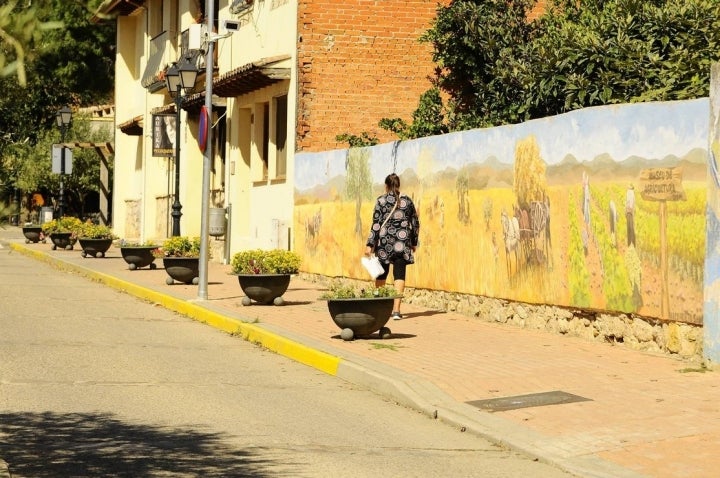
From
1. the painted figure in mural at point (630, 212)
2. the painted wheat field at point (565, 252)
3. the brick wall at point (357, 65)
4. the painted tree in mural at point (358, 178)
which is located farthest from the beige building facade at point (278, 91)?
the painted figure in mural at point (630, 212)

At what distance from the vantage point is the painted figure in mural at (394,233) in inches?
639

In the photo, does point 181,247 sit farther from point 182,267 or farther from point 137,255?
point 137,255

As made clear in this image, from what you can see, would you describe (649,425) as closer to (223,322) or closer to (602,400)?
(602,400)

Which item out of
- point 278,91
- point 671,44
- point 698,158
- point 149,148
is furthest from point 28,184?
point 698,158

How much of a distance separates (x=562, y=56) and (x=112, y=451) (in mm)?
13714

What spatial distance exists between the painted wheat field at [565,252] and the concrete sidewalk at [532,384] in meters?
0.51

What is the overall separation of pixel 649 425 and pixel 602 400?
1049 mm

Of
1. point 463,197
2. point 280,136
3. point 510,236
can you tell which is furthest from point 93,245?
point 510,236

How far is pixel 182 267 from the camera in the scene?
72.0ft

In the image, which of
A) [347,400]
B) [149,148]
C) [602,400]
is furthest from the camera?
[149,148]

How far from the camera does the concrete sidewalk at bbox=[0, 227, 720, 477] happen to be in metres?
8.41

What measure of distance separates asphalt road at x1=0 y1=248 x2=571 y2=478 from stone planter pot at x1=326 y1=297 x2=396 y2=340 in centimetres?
81

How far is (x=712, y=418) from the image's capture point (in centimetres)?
928

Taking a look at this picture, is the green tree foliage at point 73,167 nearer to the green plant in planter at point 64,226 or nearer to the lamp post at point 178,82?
the green plant in planter at point 64,226
